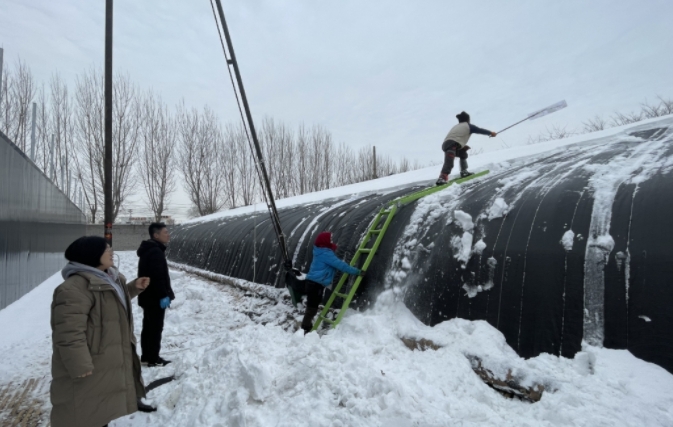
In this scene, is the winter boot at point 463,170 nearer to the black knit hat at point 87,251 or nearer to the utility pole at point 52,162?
the black knit hat at point 87,251

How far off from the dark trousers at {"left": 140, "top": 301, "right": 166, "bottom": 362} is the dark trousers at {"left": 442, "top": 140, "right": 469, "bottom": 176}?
16.2ft

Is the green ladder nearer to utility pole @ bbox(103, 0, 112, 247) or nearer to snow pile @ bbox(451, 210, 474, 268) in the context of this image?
snow pile @ bbox(451, 210, 474, 268)

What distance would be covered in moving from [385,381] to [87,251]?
234 cm

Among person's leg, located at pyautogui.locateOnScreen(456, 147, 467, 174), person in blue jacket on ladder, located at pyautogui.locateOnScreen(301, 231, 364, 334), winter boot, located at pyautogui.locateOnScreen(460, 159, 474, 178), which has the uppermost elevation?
person's leg, located at pyautogui.locateOnScreen(456, 147, 467, 174)

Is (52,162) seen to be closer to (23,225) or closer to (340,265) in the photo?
(23,225)

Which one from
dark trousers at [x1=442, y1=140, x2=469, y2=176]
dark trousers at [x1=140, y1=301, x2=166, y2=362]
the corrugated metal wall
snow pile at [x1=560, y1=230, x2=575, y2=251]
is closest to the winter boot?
dark trousers at [x1=442, y1=140, x2=469, y2=176]

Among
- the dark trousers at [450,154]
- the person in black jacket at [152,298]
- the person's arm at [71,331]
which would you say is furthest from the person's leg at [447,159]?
the person's arm at [71,331]

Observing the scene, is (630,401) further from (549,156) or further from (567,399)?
(549,156)

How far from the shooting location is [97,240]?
252 centimetres

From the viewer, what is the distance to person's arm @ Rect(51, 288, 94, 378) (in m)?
2.20

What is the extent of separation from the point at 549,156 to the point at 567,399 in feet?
16.5

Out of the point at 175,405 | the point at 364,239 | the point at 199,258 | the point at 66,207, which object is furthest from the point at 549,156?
the point at 66,207

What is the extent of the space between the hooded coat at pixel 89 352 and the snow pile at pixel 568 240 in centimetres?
365

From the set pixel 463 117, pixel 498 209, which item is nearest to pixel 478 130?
pixel 463 117
